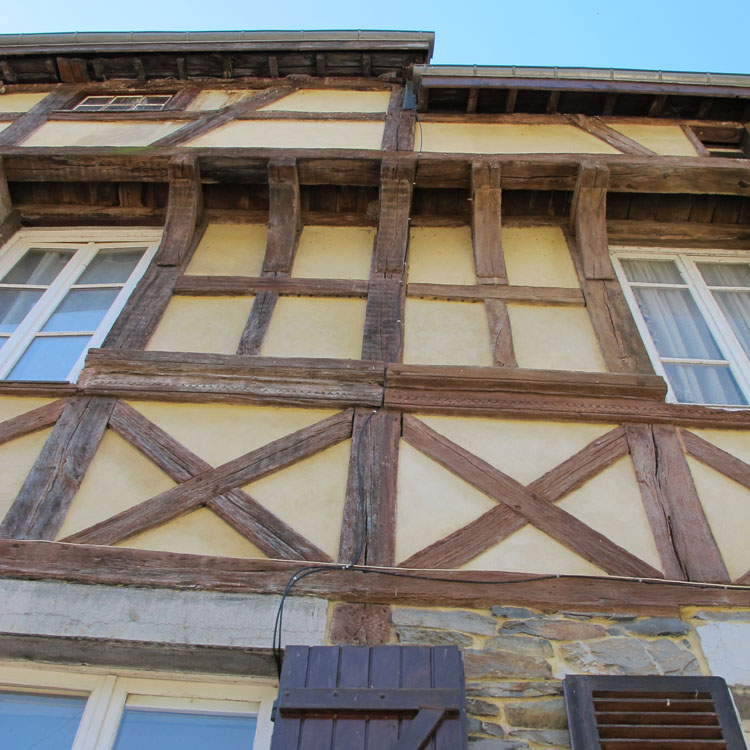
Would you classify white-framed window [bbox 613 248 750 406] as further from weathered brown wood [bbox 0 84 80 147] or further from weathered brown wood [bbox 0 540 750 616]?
weathered brown wood [bbox 0 84 80 147]

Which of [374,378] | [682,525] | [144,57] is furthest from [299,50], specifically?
[682,525]

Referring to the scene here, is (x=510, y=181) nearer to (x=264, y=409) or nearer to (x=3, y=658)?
(x=264, y=409)

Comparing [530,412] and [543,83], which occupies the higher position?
[543,83]

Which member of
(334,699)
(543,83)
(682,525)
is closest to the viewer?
(334,699)

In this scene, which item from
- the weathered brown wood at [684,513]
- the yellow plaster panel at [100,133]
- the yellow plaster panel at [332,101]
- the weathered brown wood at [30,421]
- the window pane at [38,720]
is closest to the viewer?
the window pane at [38,720]

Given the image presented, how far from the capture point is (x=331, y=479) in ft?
11.6

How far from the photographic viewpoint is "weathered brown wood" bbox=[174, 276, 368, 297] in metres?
4.74

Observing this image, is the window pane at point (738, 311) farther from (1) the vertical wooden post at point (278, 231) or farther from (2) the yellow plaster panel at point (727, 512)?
(1) the vertical wooden post at point (278, 231)

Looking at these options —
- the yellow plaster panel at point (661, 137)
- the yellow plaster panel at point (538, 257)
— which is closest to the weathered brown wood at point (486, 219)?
the yellow plaster panel at point (538, 257)

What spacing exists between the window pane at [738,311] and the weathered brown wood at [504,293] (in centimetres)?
94

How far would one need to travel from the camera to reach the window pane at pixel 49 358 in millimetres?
4410

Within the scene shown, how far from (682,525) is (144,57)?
589 centimetres

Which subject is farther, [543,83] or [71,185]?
[543,83]

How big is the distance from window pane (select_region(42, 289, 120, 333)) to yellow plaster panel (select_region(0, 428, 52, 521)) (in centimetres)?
114
